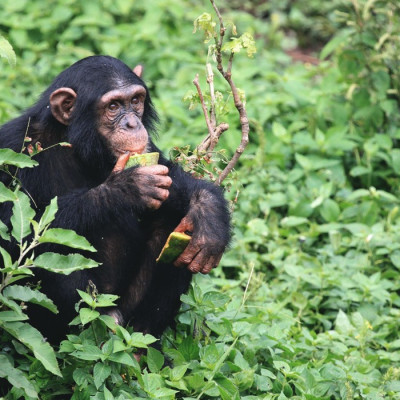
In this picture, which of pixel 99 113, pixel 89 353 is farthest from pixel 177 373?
pixel 99 113

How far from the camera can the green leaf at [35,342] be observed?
375cm

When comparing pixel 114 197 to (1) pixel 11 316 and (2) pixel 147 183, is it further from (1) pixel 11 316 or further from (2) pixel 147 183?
(1) pixel 11 316

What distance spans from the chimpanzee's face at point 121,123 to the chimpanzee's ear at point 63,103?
179 millimetres

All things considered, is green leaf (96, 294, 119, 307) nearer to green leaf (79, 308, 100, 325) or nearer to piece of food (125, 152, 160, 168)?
green leaf (79, 308, 100, 325)

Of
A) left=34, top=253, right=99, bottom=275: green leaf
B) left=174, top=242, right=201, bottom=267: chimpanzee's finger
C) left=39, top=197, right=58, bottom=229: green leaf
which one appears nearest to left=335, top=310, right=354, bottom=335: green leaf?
left=174, top=242, right=201, bottom=267: chimpanzee's finger

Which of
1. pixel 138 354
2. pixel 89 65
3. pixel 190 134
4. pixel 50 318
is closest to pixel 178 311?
pixel 138 354

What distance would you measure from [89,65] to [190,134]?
2960 millimetres

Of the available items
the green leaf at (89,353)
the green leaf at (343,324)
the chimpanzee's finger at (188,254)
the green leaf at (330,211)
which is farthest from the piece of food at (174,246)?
the green leaf at (330,211)

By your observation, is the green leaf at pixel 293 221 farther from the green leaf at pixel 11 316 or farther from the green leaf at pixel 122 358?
the green leaf at pixel 11 316

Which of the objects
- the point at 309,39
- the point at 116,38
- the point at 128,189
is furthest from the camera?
the point at 309,39

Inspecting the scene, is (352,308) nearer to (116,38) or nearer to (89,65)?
(89,65)

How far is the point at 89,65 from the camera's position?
5.36 m

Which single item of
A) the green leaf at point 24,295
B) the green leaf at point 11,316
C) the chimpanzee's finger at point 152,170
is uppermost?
the chimpanzee's finger at point 152,170

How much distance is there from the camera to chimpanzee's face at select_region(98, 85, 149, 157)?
520 cm
